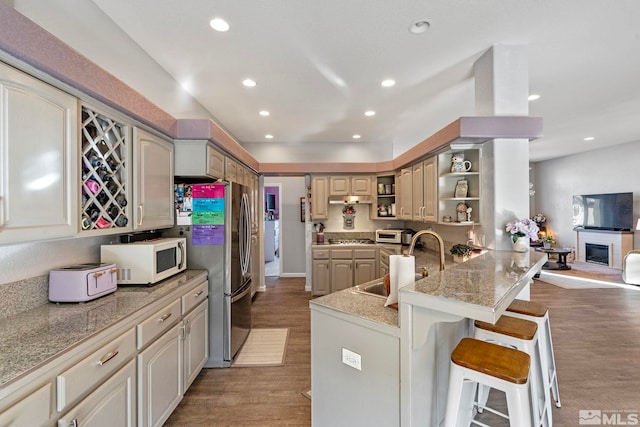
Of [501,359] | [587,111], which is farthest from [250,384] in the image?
[587,111]

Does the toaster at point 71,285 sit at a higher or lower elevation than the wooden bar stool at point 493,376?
higher

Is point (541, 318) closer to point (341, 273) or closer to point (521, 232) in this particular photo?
point (521, 232)

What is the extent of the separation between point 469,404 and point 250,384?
1667mm

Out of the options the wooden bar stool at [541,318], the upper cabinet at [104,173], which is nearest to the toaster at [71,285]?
the upper cabinet at [104,173]

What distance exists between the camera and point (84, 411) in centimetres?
121

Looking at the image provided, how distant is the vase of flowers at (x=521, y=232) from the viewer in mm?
2316

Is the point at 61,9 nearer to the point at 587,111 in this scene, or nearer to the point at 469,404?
the point at 469,404

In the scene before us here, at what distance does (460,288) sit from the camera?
126cm

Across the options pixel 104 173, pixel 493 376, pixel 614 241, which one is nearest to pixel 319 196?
pixel 104 173

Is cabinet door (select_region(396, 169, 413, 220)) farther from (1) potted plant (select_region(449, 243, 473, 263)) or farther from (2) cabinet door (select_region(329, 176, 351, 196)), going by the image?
(1) potted plant (select_region(449, 243, 473, 263))

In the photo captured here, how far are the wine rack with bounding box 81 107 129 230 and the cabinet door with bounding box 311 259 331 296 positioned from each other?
10.1 feet

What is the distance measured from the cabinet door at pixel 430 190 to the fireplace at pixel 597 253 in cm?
636

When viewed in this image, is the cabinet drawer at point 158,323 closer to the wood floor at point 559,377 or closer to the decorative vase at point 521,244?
the wood floor at point 559,377

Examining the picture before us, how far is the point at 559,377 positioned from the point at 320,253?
3.15 metres
